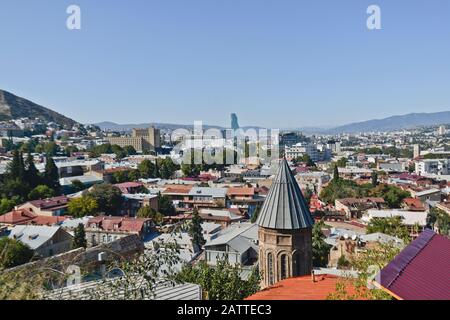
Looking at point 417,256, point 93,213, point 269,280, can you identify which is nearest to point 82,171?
point 93,213

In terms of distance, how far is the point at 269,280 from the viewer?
11961mm

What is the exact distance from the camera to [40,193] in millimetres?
34844

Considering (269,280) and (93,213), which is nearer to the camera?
(269,280)

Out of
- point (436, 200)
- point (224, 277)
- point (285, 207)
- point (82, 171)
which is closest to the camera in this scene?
point (224, 277)

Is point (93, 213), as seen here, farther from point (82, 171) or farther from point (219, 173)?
point (219, 173)

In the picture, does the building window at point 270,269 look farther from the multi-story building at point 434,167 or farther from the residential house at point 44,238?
the multi-story building at point 434,167

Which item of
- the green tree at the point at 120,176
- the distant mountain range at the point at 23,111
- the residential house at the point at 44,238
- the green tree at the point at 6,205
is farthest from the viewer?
the distant mountain range at the point at 23,111

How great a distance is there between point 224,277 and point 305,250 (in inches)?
124

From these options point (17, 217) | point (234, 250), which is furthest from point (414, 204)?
point (17, 217)

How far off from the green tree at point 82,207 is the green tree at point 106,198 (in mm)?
813

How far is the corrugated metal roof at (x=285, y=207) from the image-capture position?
1157cm

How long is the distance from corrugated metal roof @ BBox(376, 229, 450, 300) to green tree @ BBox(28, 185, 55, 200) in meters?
34.0

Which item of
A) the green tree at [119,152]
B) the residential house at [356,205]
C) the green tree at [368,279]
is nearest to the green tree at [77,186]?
the residential house at [356,205]
